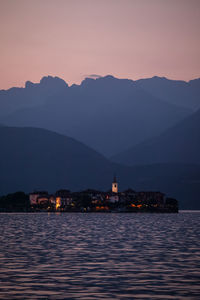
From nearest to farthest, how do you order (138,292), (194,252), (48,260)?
(138,292)
(48,260)
(194,252)

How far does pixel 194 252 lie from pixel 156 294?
27127mm

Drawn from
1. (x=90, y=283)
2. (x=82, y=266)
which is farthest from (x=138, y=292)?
(x=82, y=266)

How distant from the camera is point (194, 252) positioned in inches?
2498

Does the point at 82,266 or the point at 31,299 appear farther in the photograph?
the point at 82,266

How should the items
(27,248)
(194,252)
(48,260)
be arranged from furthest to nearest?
(27,248), (194,252), (48,260)

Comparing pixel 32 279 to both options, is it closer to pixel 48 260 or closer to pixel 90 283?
pixel 90 283

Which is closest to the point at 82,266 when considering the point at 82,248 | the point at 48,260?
the point at 48,260

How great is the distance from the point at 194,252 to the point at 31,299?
31187mm

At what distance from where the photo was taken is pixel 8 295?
119ft

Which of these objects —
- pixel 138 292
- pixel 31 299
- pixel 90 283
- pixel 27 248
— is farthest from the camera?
pixel 27 248

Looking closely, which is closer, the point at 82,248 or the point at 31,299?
the point at 31,299

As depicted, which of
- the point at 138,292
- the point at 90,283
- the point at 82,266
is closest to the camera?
the point at 138,292

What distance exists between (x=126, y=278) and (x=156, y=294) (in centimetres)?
711

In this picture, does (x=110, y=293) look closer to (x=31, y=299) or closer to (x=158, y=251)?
(x=31, y=299)
